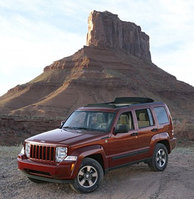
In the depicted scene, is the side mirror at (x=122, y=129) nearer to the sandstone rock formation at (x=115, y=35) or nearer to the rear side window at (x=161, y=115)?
the rear side window at (x=161, y=115)

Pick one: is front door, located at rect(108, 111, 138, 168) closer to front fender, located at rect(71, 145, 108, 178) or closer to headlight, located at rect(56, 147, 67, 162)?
front fender, located at rect(71, 145, 108, 178)

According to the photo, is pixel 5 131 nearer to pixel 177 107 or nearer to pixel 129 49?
pixel 177 107

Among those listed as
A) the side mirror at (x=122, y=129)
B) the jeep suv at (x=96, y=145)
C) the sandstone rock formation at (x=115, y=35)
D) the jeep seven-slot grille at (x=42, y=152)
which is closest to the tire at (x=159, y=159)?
the jeep suv at (x=96, y=145)

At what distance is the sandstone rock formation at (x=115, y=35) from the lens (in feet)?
350

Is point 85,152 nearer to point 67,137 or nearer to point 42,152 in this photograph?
point 67,137

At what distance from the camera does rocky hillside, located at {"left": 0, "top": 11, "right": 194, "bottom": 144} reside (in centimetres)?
7194

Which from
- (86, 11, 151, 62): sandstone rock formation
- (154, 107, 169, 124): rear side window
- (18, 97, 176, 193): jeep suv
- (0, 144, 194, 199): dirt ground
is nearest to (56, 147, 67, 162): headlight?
(18, 97, 176, 193): jeep suv

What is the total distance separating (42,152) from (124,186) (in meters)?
1.92

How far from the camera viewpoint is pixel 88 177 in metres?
5.70

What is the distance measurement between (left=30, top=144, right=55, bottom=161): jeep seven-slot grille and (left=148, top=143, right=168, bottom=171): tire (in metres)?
2.97

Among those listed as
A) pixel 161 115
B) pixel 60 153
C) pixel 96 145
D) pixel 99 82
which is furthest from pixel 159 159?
pixel 99 82

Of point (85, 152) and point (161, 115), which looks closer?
point (85, 152)

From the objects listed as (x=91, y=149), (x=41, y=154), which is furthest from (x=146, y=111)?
(x=41, y=154)

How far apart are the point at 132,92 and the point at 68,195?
77.5 m
